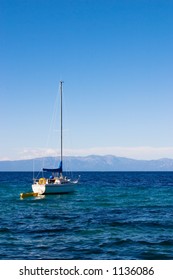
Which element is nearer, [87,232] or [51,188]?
[87,232]

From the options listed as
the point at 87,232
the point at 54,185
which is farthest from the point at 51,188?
the point at 87,232

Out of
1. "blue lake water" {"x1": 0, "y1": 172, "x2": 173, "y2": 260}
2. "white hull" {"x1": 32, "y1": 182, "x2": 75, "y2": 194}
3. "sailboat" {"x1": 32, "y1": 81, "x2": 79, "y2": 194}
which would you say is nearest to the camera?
"blue lake water" {"x1": 0, "y1": 172, "x2": 173, "y2": 260}

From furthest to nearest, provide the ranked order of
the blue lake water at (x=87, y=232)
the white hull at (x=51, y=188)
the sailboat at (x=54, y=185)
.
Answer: the sailboat at (x=54, y=185) < the white hull at (x=51, y=188) < the blue lake water at (x=87, y=232)

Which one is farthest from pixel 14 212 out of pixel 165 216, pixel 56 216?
pixel 165 216

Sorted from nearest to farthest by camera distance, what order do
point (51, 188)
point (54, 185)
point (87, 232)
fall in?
point (87, 232) < point (51, 188) < point (54, 185)

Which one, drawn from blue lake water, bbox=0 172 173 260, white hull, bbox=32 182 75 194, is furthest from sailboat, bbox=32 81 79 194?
blue lake water, bbox=0 172 173 260

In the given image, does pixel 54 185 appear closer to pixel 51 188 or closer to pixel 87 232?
pixel 51 188

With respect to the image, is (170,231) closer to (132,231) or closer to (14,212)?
(132,231)

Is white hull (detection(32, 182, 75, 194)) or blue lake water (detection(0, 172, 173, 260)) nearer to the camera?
blue lake water (detection(0, 172, 173, 260))

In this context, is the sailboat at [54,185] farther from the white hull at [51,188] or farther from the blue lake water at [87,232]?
the blue lake water at [87,232]

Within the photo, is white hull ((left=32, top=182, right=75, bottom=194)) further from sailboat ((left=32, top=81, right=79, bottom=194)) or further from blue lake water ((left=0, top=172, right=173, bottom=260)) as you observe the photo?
blue lake water ((left=0, top=172, right=173, bottom=260))

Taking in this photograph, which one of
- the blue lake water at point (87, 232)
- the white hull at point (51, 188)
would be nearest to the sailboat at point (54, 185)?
the white hull at point (51, 188)

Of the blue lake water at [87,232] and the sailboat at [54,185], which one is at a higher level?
the sailboat at [54,185]

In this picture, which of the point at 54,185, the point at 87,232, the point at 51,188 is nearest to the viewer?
the point at 87,232
